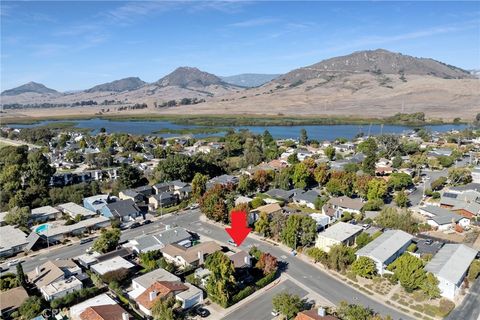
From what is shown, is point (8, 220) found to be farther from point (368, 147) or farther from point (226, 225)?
point (368, 147)

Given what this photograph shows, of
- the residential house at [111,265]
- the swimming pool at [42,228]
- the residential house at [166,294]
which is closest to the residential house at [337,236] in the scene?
the residential house at [166,294]

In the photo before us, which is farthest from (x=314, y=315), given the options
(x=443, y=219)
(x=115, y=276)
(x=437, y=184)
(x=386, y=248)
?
(x=437, y=184)

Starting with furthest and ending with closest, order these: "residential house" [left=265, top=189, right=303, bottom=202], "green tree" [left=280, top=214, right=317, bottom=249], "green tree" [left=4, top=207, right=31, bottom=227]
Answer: "residential house" [left=265, top=189, right=303, bottom=202] < "green tree" [left=4, top=207, right=31, bottom=227] < "green tree" [left=280, top=214, right=317, bottom=249]

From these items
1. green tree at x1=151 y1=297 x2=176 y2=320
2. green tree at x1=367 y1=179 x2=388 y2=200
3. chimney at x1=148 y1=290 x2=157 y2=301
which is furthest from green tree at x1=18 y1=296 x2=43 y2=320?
green tree at x1=367 y1=179 x2=388 y2=200

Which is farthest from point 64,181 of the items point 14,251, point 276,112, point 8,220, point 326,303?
point 276,112

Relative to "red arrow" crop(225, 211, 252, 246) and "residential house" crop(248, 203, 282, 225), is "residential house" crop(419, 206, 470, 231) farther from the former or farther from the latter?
"red arrow" crop(225, 211, 252, 246)

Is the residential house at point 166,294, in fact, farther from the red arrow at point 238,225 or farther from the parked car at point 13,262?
the parked car at point 13,262
